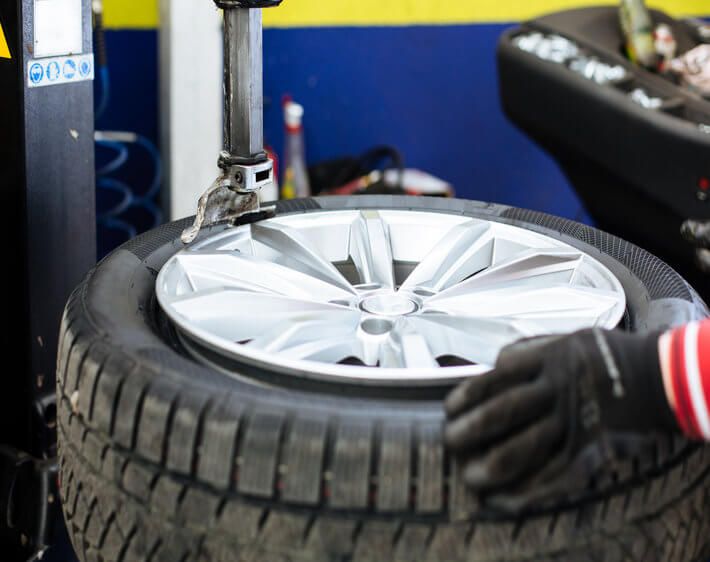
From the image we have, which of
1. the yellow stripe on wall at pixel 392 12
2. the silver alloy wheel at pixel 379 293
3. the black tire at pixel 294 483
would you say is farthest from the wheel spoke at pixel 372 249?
the yellow stripe on wall at pixel 392 12

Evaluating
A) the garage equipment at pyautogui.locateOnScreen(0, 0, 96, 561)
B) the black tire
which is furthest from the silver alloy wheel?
the garage equipment at pyautogui.locateOnScreen(0, 0, 96, 561)

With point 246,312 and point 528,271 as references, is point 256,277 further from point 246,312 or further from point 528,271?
point 528,271

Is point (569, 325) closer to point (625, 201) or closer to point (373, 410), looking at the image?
point (373, 410)

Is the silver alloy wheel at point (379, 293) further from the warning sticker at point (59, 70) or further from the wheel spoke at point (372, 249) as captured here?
the warning sticker at point (59, 70)

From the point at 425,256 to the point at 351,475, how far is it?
1.91 ft

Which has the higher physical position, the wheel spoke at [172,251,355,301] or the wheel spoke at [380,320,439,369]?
the wheel spoke at [172,251,355,301]

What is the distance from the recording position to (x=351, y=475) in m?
0.71

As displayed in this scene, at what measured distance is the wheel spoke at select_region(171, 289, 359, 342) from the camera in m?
0.99

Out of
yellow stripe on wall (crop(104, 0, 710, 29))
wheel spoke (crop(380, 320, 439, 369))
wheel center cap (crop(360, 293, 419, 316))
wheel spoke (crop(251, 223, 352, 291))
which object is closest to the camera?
wheel spoke (crop(380, 320, 439, 369))

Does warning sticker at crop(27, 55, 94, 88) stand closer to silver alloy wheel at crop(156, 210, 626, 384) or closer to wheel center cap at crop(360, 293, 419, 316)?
silver alloy wheel at crop(156, 210, 626, 384)

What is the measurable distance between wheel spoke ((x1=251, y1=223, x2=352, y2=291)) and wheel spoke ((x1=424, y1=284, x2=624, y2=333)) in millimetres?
153

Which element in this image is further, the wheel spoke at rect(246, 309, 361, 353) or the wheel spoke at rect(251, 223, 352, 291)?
the wheel spoke at rect(251, 223, 352, 291)

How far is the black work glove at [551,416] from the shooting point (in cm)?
69

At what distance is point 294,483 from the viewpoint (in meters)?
0.71
